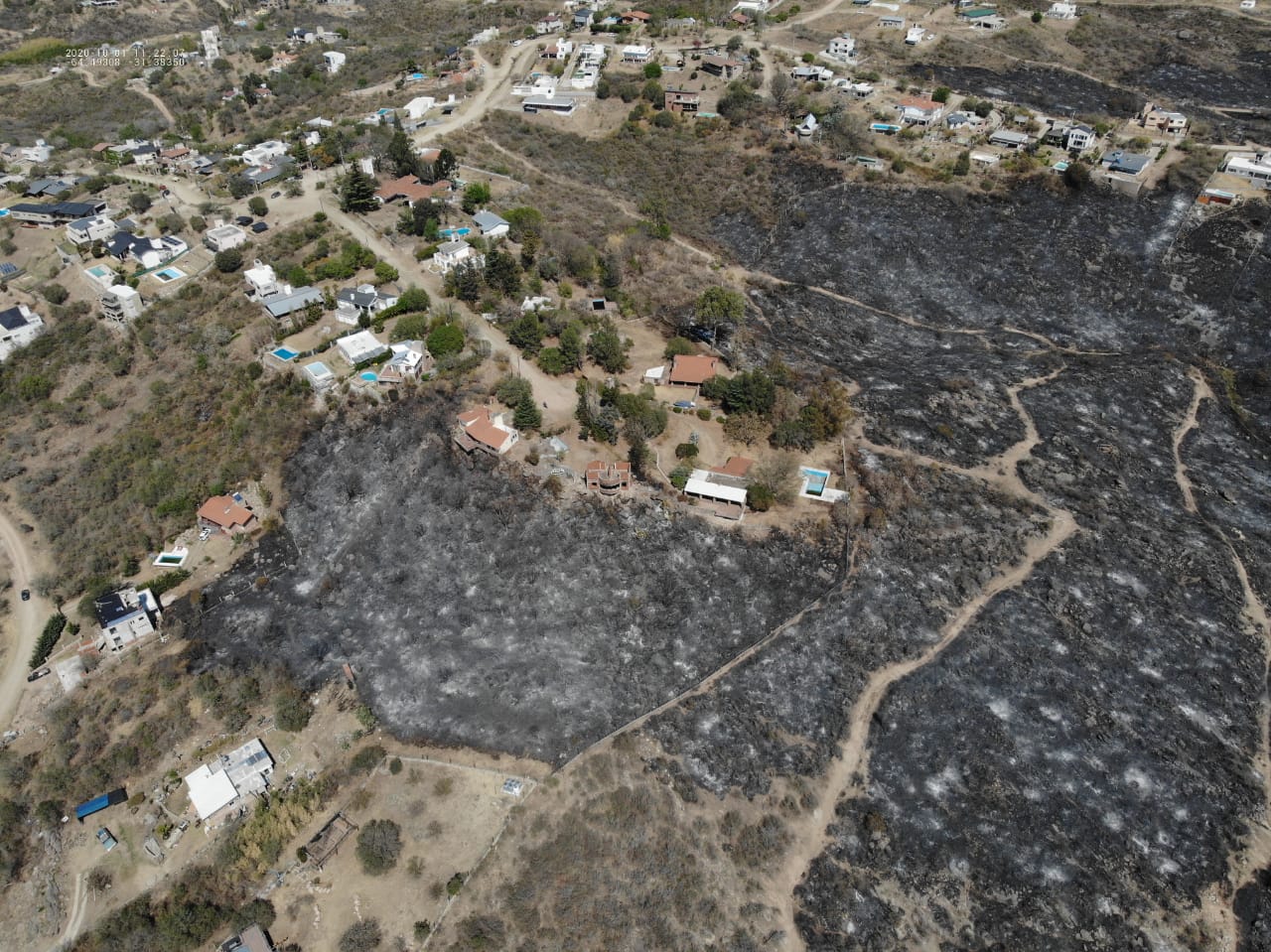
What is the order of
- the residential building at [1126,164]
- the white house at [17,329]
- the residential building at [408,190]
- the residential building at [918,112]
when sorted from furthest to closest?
1. the residential building at [918,112]
2. the residential building at [1126,164]
3. the residential building at [408,190]
4. the white house at [17,329]

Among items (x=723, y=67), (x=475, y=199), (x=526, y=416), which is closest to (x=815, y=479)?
(x=526, y=416)

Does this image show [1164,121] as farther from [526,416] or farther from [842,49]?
[526,416]

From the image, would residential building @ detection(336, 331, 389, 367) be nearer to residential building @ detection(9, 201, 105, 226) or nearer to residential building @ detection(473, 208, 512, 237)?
residential building @ detection(473, 208, 512, 237)

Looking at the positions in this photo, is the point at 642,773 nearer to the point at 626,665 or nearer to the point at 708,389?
the point at 626,665

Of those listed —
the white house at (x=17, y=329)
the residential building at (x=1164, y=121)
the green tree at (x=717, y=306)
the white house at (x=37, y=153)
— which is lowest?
the white house at (x=17, y=329)

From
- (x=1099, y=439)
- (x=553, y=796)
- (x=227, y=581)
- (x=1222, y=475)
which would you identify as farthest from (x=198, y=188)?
(x=1222, y=475)

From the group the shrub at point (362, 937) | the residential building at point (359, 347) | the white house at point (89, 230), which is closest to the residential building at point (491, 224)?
the residential building at point (359, 347)
